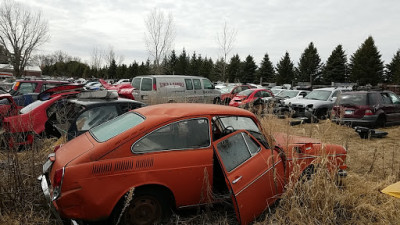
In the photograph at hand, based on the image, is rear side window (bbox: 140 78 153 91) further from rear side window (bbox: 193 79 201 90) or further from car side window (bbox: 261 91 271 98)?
car side window (bbox: 261 91 271 98)

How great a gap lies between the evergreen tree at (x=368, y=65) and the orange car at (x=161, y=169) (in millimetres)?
43859

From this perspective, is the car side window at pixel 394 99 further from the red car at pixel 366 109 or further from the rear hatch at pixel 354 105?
the rear hatch at pixel 354 105

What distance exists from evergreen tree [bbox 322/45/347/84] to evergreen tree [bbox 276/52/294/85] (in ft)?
18.2

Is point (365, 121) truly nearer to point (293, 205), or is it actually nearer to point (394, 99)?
point (394, 99)

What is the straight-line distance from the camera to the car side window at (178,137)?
3148mm

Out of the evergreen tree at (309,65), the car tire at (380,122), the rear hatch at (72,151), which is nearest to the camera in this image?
the rear hatch at (72,151)

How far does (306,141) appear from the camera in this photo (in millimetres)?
4312

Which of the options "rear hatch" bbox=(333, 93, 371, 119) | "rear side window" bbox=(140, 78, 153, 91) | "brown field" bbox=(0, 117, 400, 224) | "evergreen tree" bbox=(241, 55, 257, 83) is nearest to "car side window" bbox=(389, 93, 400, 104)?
"rear hatch" bbox=(333, 93, 371, 119)

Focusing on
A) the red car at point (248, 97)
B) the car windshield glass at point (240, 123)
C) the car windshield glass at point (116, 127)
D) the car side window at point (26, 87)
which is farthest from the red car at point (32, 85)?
the car windshield glass at point (240, 123)

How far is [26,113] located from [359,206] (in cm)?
656

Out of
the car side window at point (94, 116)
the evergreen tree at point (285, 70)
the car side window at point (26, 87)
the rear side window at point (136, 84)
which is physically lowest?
the car side window at point (94, 116)

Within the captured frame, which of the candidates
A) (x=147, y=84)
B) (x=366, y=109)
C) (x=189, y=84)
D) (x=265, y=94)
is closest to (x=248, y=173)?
(x=366, y=109)

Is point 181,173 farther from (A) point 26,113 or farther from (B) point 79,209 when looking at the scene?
(A) point 26,113

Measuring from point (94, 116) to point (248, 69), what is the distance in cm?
4421
